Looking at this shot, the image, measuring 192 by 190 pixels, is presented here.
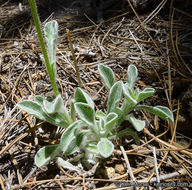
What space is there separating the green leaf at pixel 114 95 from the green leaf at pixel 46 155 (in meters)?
0.49

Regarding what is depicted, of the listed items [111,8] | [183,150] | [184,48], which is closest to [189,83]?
[184,48]

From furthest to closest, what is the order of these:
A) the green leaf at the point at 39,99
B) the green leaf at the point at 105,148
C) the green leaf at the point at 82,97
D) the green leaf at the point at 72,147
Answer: the green leaf at the point at 39,99 → the green leaf at the point at 82,97 → the green leaf at the point at 72,147 → the green leaf at the point at 105,148

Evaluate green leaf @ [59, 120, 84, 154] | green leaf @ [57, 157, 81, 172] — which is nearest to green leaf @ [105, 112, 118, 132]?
green leaf @ [59, 120, 84, 154]

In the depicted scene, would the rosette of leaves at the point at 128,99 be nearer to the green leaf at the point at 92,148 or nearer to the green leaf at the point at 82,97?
the green leaf at the point at 82,97

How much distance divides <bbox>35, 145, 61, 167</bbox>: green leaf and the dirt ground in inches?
5.2

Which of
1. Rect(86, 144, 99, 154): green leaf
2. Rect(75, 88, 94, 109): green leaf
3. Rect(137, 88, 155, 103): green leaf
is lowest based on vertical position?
Rect(86, 144, 99, 154): green leaf

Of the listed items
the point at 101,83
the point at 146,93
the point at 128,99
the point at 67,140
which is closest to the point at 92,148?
the point at 67,140

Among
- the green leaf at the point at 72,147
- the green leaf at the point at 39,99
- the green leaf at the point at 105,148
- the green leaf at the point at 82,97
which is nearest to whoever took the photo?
the green leaf at the point at 105,148

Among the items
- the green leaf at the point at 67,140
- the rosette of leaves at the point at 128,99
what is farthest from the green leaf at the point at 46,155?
the rosette of leaves at the point at 128,99

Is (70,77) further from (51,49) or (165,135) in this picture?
(165,135)

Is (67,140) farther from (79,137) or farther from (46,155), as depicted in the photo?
(46,155)

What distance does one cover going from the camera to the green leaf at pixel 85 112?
4.45 ft

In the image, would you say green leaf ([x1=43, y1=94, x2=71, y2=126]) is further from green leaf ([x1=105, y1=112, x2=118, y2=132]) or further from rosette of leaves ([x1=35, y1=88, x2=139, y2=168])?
green leaf ([x1=105, y1=112, x2=118, y2=132])

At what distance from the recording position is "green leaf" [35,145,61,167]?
136 centimetres
